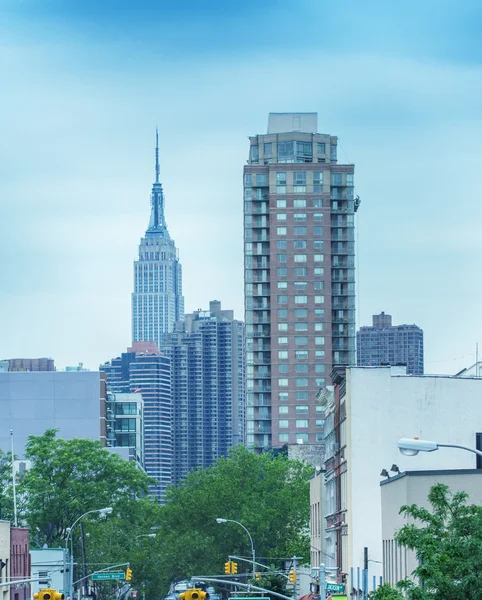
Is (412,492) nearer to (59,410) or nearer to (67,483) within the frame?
(67,483)

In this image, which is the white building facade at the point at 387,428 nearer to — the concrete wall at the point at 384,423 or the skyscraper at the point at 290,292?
the concrete wall at the point at 384,423

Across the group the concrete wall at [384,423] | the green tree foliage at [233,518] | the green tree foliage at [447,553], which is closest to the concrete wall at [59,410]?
the green tree foliage at [233,518]

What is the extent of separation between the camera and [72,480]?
456ft

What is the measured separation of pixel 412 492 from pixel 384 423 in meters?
21.2

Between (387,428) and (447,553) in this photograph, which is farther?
(387,428)

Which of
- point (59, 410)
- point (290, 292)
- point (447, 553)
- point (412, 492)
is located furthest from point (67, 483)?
point (447, 553)

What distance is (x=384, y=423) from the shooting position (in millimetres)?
80750

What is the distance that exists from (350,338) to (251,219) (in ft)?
73.0

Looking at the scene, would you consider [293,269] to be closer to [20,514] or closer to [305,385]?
[305,385]

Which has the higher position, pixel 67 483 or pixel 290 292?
pixel 290 292

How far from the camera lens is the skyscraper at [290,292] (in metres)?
196

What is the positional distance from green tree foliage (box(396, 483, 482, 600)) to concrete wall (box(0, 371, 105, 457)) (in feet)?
514

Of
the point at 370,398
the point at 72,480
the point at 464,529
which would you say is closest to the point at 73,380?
the point at 72,480

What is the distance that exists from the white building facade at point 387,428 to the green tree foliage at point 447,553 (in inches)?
1382
